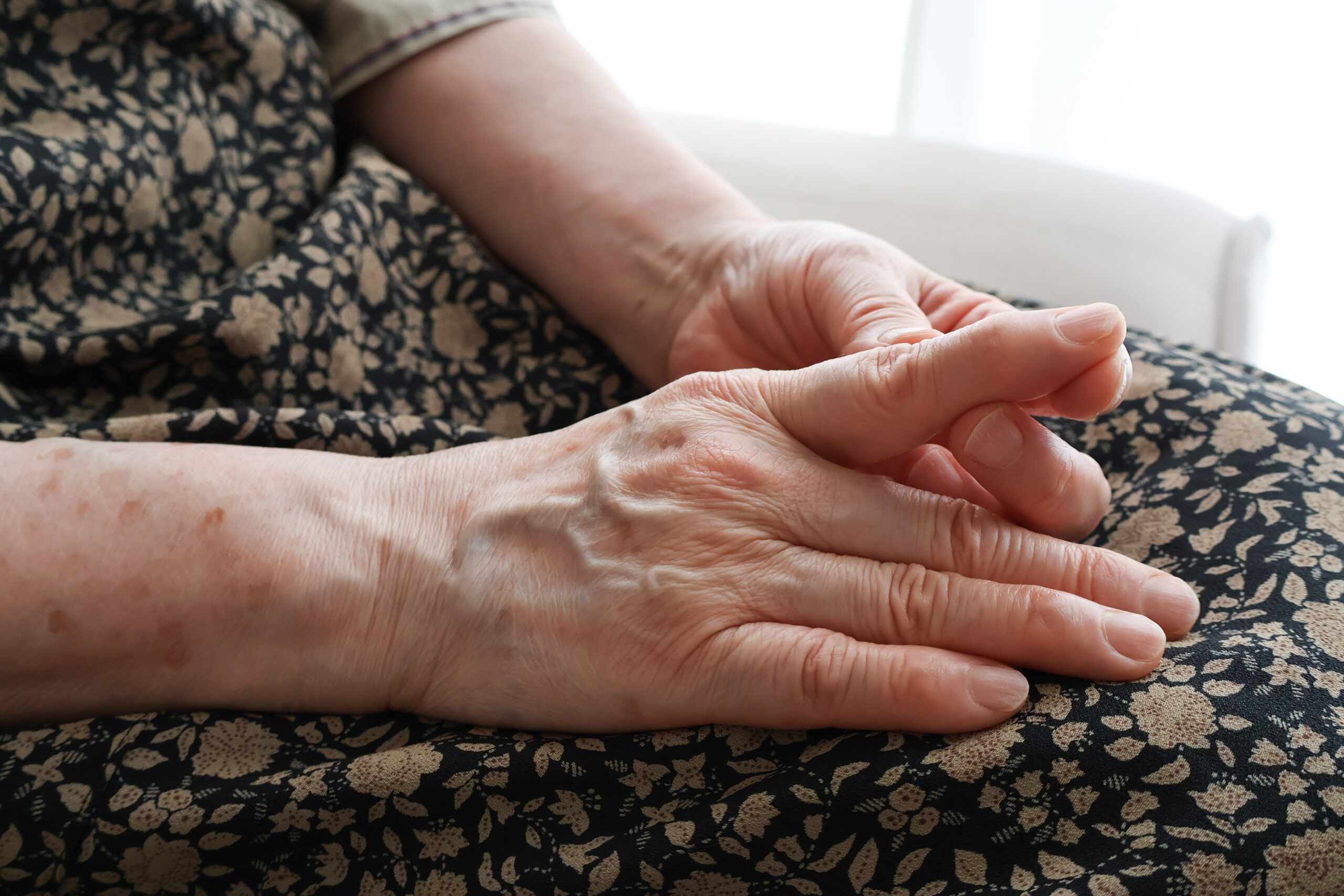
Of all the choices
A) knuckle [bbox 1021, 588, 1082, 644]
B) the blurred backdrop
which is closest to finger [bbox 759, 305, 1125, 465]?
knuckle [bbox 1021, 588, 1082, 644]

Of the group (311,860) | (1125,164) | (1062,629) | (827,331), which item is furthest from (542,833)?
(1125,164)

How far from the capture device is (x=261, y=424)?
721mm

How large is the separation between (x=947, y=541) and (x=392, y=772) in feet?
1.27

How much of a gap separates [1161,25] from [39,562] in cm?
187

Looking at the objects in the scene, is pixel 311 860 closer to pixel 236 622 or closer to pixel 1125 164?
pixel 236 622

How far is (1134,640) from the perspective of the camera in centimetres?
52

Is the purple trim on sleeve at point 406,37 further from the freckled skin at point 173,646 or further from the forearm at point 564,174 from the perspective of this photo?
the freckled skin at point 173,646

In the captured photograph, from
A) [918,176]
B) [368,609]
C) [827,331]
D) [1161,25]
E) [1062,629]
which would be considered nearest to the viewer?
[1062,629]

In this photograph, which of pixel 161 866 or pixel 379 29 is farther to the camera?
pixel 379 29

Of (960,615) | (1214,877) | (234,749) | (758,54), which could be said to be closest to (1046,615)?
(960,615)

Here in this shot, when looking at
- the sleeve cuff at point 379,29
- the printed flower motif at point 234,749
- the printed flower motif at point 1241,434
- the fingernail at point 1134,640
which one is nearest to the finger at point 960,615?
the fingernail at point 1134,640

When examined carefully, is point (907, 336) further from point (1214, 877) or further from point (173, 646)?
point (173, 646)

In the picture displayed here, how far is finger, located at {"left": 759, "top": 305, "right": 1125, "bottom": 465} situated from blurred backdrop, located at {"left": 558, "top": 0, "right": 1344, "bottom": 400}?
0.91 metres

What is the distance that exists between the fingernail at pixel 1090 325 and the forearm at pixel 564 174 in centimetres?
45
